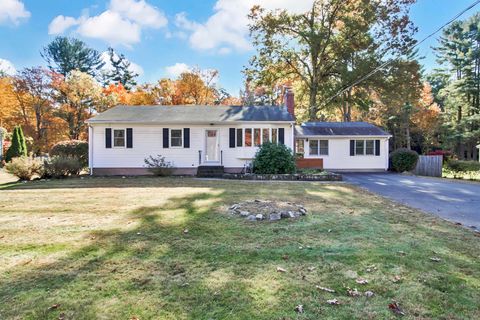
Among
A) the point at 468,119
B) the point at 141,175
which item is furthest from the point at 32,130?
the point at 468,119

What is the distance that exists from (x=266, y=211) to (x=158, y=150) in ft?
39.6

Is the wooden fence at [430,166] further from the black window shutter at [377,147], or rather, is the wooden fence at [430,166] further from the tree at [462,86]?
the tree at [462,86]

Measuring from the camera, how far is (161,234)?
4.75m

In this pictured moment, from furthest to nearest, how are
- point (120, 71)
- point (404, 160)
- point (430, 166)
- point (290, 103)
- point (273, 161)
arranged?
point (120, 71) < point (404, 160) < point (290, 103) < point (430, 166) < point (273, 161)

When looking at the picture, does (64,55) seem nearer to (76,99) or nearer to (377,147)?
(76,99)

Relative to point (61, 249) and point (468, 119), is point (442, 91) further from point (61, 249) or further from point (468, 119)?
point (61, 249)

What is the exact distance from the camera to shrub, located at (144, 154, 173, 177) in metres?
16.1

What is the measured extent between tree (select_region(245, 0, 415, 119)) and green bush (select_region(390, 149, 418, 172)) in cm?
855

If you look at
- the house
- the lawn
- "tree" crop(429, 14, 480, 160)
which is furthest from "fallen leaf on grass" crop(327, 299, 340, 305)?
"tree" crop(429, 14, 480, 160)

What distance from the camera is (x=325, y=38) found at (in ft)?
86.6

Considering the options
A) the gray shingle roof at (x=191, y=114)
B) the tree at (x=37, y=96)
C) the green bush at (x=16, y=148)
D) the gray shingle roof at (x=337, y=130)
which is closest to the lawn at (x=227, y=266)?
the gray shingle roof at (x=191, y=114)

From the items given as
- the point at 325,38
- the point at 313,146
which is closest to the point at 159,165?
the point at 313,146

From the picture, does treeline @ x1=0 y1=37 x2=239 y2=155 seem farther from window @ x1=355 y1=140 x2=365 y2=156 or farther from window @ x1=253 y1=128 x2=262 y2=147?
window @ x1=355 y1=140 x2=365 y2=156

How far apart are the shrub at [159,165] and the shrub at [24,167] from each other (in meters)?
5.05
